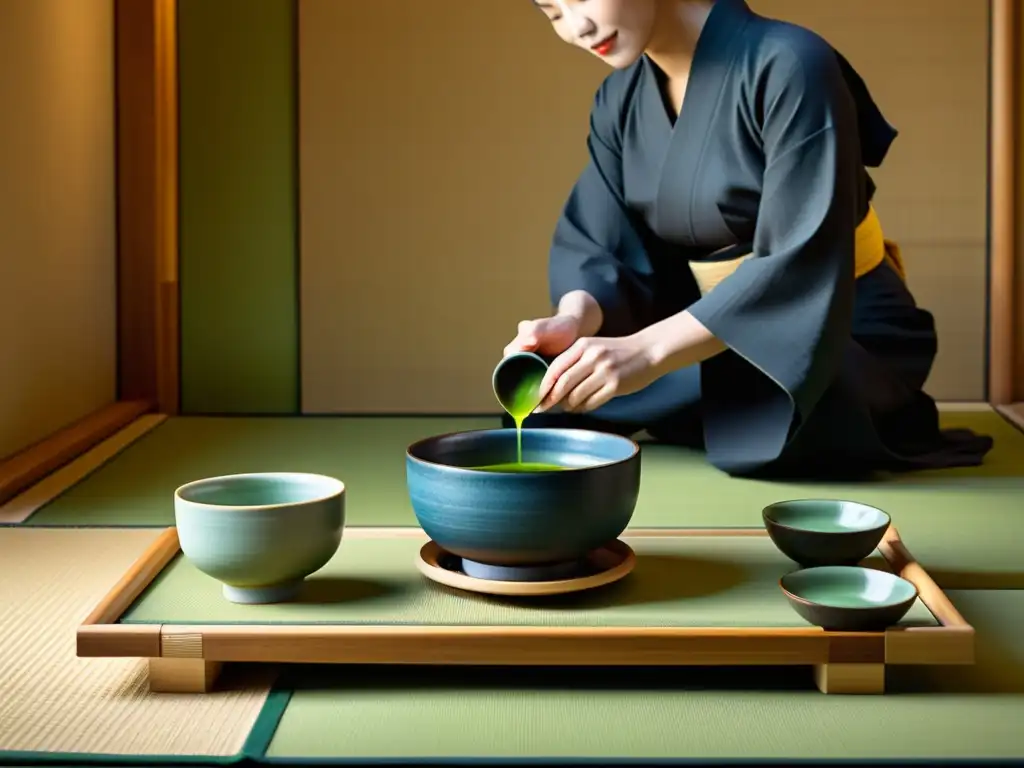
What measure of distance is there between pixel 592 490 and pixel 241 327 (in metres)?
2.64

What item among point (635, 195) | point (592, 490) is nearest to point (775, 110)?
point (635, 195)

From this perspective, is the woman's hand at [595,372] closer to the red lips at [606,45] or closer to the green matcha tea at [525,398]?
the green matcha tea at [525,398]

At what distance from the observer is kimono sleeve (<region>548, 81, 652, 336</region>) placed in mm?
3023

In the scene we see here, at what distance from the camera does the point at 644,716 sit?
149cm

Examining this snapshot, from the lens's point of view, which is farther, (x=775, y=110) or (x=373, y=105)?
(x=373, y=105)

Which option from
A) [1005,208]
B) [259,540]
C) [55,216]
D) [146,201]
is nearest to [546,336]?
[259,540]

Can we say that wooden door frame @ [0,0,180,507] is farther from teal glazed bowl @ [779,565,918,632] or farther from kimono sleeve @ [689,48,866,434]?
teal glazed bowl @ [779,565,918,632]

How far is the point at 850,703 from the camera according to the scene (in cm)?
153

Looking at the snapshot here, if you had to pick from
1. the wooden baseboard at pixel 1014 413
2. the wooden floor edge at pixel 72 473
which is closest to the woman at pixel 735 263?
the wooden baseboard at pixel 1014 413

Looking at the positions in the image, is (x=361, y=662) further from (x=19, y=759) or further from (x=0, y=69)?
(x=0, y=69)

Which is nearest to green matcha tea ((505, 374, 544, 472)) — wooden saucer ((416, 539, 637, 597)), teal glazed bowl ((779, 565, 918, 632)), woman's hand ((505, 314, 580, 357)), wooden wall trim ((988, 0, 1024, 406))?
woman's hand ((505, 314, 580, 357))

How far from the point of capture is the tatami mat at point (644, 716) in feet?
4.57

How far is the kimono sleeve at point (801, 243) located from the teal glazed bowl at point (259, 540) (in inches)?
41.6

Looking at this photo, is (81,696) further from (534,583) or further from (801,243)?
(801,243)
